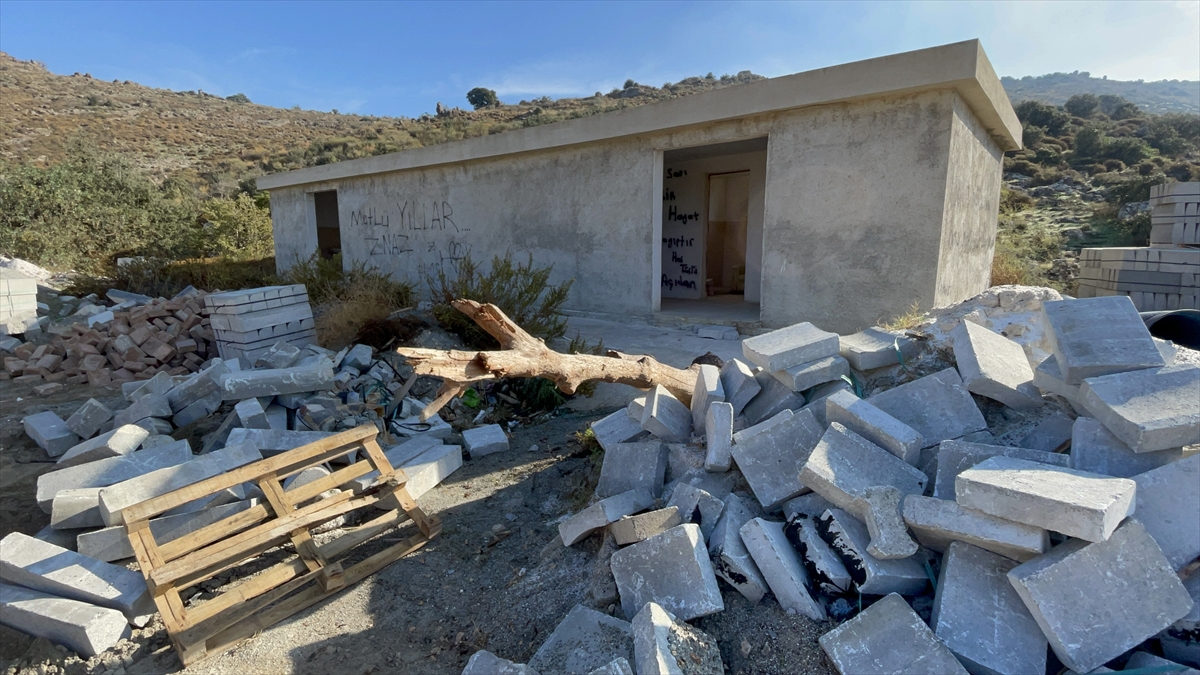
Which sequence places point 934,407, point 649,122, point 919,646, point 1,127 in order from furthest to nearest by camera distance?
point 1,127
point 649,122
point 934,407
point 919,646

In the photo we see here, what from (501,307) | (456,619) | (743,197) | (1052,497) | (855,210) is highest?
(743,197)

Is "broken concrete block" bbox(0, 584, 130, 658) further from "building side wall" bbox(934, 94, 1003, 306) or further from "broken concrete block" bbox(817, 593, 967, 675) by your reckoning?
"building side wall" bbox(934, 94, 1003, 306)

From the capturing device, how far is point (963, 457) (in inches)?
91.0

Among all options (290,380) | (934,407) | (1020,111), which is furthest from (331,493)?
(1020,111)

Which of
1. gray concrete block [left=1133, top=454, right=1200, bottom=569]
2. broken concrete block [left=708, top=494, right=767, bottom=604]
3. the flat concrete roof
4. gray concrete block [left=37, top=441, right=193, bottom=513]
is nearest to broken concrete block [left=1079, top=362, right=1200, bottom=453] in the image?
gray concrete block [left=1133, top=454, right=1200, bottom=569]

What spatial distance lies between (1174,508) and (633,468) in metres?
2.22

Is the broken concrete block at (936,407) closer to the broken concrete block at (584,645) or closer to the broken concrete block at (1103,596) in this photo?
the broken concrete block at (1103,596)

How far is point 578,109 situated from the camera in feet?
104

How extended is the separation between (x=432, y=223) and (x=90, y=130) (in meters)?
31.1

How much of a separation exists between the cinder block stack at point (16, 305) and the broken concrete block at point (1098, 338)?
1218cm

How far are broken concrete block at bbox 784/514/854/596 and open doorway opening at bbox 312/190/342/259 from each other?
1676 cm

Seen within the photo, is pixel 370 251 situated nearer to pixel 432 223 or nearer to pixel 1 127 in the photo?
pixel 432 223

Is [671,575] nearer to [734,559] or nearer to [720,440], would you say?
[734,559]

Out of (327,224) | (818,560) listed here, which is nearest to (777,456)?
(818,560)
